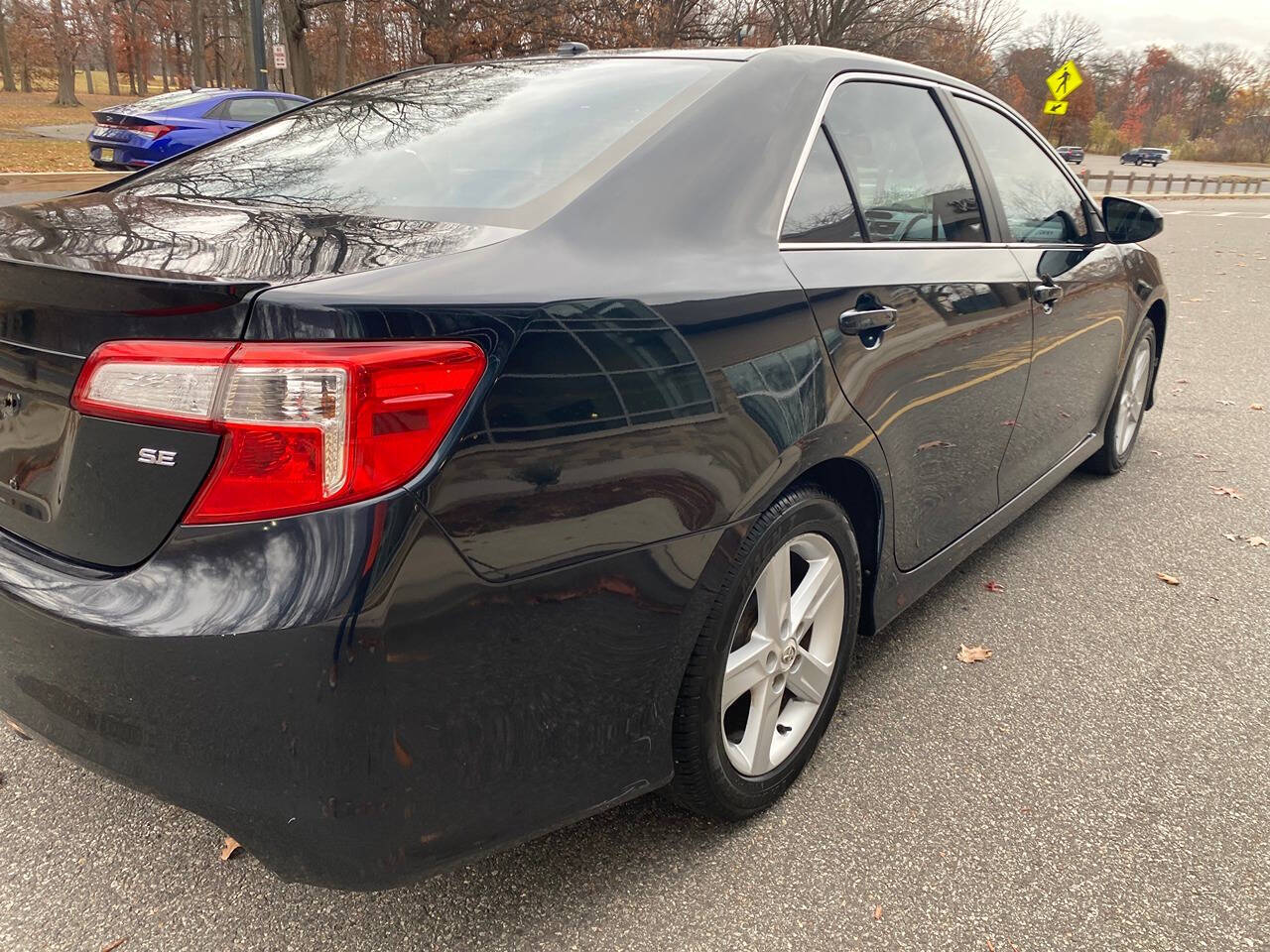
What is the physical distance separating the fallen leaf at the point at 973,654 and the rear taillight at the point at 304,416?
82.3 inches

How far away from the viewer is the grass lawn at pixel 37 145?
16391 mm

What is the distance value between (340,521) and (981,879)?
5.00ft

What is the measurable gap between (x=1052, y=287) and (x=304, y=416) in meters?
2.54

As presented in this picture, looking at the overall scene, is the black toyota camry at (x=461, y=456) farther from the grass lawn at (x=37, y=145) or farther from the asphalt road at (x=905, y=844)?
the grass lawn at (x=37, y=145)

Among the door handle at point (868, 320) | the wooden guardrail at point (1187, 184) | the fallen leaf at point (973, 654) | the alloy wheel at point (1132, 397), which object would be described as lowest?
the wooden guardrail at point (1187, 184)

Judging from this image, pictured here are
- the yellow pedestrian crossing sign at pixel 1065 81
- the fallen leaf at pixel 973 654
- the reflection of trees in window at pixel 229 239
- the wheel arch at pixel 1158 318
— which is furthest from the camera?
the yellow pedestrian crossing sign at pixel 1065 81

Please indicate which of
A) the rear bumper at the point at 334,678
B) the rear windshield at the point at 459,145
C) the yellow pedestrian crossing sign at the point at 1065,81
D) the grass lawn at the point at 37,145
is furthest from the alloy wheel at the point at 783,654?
the yellow pedestrian crossing sign at the point at 1065,81

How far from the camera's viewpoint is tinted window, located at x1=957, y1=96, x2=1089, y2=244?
3.00 m

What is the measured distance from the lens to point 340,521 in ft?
4.26

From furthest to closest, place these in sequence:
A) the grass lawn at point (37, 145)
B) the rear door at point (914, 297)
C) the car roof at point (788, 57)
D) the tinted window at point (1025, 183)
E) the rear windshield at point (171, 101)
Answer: the grass lawn at point (37, 145) < the rear windshield at point (171, 101) < the tinted window at point (1025, 183) < the car roof at point (788, 57) < the rear door at point (914, 297)

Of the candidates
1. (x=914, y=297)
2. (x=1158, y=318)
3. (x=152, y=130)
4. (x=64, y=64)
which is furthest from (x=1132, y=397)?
(x=64, y=64)

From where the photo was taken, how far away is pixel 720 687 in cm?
189

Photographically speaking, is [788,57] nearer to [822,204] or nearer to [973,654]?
[822,204]

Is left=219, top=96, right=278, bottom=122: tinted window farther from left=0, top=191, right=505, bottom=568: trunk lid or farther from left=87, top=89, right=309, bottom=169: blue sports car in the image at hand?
left=0, top=191, right=505, bottom=568: trunk lid
